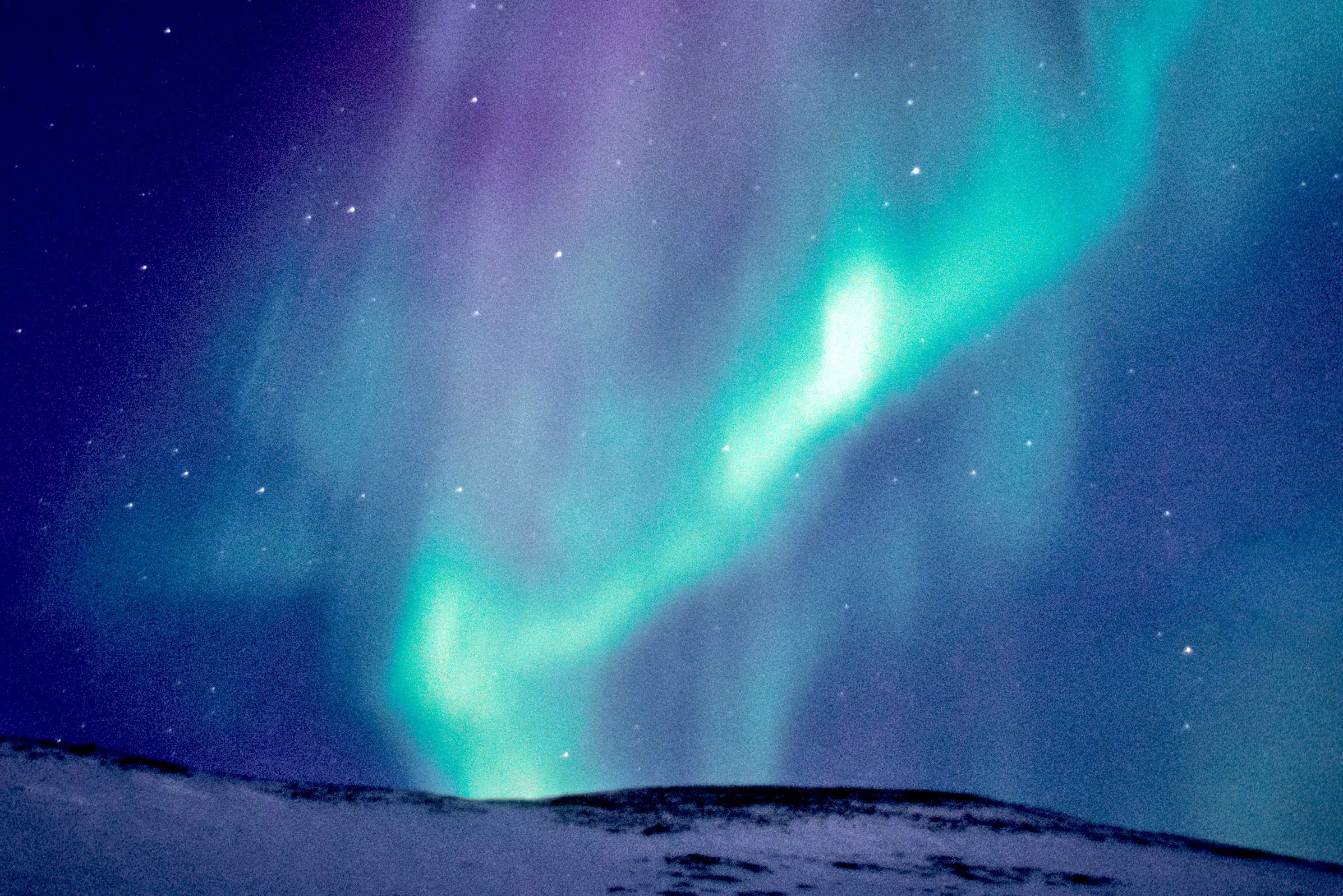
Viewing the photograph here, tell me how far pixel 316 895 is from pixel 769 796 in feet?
13.8

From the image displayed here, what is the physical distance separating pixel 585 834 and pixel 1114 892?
270cm

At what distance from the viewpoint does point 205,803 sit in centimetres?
410

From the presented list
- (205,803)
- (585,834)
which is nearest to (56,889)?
(205,803)

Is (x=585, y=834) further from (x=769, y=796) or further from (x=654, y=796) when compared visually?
(x=769, y=796)

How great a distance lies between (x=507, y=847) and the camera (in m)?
4.19

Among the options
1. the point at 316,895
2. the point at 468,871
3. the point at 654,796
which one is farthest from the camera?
the point at 654,796

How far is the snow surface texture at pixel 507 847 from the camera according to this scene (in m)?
3.26

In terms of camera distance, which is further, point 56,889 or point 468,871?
point 468,871

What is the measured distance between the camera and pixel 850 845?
4.84 meters

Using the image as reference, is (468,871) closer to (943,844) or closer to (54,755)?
(54,755)

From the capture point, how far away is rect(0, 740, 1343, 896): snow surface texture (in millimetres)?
3262

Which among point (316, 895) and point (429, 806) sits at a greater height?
point (429, 806)

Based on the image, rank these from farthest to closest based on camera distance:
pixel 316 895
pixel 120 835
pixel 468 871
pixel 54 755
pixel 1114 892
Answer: pixel 54 755
pixel 1114 892
pixel 468 871
pixel 120 835
pixel 316 895

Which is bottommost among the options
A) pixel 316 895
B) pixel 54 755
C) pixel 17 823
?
pixel 316 895
